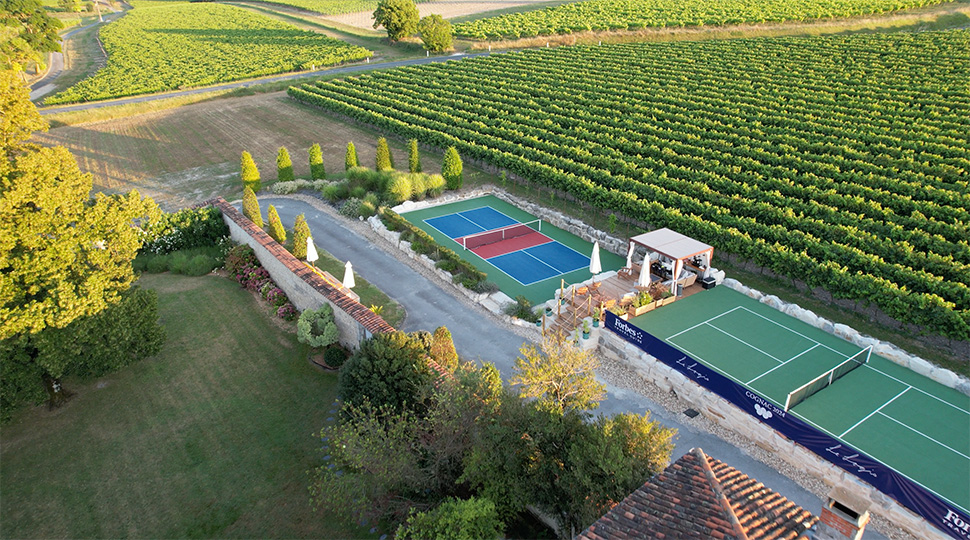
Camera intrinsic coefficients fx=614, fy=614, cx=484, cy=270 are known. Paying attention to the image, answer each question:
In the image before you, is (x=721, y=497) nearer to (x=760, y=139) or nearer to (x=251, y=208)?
(x=251, y=208)

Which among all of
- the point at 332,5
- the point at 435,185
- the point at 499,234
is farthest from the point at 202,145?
the point at 332,5

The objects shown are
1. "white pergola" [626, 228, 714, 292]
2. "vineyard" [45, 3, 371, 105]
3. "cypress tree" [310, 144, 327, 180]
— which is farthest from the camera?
"vineyard" [45, 3, 371, 105]

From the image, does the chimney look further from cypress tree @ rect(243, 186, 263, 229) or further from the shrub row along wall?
cypress tree @ rect(243, 186, 263, 229)

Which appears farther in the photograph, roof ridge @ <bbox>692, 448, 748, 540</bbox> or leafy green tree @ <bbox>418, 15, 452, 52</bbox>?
leafy green tree @ <bbox>418, 15, 452, 52</bbox>

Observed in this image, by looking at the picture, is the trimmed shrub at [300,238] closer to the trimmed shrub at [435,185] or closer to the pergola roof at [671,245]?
the trimmed shrub at [435,185]

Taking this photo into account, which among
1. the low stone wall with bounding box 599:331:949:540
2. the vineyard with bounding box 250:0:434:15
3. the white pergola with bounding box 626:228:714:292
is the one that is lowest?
the low stone wall with bounding box 599:331:949:540

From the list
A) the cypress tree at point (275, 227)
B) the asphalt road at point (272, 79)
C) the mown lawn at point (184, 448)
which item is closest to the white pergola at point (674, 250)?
the mown lawn at point (184, 448)

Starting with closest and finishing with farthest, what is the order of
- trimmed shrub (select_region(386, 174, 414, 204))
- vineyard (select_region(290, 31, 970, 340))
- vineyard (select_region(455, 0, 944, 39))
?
vineyard (select_region(290, 31, 970, 340)), trimmed shrub (select_region(386, 174, 414, 204)), vineyard (select_region(455, 0, 944, 39))

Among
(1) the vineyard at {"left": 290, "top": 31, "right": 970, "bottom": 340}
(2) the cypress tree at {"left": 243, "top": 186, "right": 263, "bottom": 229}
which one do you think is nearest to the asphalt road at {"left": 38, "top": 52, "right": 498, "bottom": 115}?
(1) the vineyard at {"left": 290, "top": 31, "right": 970, "bottom": 340}
